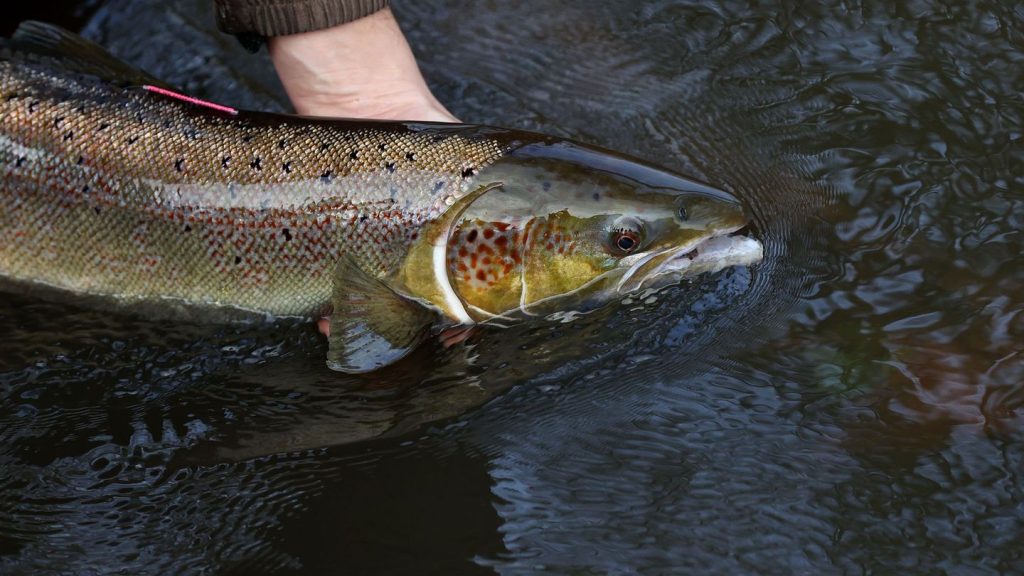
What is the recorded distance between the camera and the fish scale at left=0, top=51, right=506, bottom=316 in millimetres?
3104

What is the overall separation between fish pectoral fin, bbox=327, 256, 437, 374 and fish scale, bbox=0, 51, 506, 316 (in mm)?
68

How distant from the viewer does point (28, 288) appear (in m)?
3.33

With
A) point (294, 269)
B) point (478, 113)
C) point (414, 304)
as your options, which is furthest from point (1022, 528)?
point (478, 113)

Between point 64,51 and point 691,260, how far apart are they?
6.86 ft

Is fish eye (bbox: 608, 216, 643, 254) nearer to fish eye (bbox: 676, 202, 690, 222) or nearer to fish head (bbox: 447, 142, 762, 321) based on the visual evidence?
fish head (bbox: 447, 142, 762, 321)

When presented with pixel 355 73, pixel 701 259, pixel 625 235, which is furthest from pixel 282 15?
pixel 701 259

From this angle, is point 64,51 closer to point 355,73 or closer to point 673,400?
point 355,73

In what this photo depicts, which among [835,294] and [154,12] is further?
[154,12]

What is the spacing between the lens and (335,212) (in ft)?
10.2

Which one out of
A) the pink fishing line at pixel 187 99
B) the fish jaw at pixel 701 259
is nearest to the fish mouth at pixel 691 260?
the fish jaw at pixel 701 259

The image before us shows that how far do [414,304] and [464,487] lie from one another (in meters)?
0.61

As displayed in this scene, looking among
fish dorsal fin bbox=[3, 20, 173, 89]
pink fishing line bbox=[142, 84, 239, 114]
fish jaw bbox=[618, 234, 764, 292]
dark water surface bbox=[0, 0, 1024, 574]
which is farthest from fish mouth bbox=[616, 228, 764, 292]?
fish dorsal fin bbox=[3, 20, 173, 89]

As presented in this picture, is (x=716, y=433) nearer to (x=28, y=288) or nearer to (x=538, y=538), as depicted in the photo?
(x=538, y=538)

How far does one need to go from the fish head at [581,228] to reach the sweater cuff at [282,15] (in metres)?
0.96
